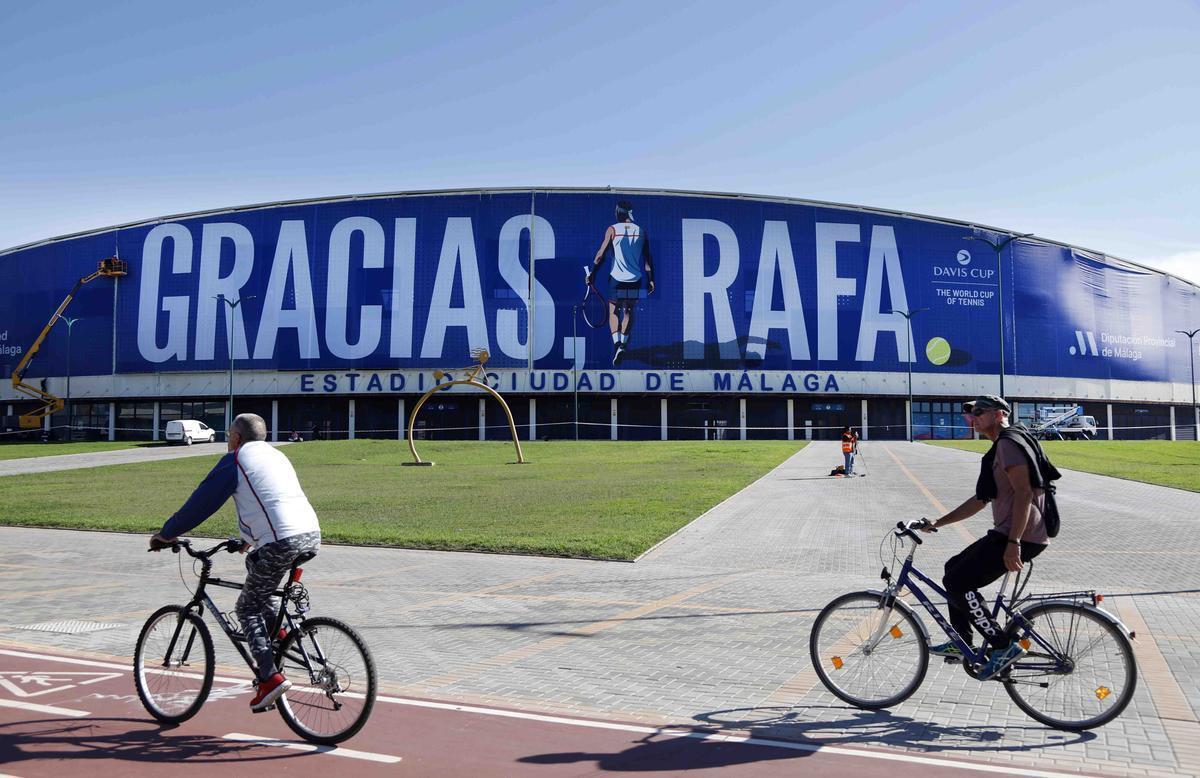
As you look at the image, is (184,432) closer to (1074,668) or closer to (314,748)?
(314,748)

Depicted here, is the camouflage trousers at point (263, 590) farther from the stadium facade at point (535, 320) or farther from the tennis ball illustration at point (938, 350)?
the tennis ball illustration at point (938, 350)

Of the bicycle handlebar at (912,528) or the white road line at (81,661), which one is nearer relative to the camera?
the bicycle handlebar at (912,528)

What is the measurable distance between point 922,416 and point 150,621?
248 ft

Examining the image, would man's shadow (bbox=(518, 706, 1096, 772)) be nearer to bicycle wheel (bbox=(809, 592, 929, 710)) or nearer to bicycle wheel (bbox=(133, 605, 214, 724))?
bicycle wheel (bbox=(809, 592, 929, 710))

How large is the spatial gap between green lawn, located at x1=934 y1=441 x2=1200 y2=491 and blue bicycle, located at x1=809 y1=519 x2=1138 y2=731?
74.5 ft

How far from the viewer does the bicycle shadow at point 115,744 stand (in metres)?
5.36

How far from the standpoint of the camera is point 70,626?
8.98 metres

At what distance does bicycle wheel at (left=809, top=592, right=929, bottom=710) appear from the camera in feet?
20.5

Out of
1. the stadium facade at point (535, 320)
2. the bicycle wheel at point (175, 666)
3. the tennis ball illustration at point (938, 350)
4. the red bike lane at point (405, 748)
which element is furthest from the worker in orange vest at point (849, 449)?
the tennis ball illustration at point (938, 350)

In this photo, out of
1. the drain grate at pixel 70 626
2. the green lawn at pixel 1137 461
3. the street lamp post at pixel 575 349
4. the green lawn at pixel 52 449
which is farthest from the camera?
the street lamp post at pixel 575 349

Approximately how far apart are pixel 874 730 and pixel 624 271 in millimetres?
67114

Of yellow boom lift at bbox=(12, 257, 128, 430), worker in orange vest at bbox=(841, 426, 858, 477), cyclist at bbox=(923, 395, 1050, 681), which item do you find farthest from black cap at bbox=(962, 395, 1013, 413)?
yellow boom lift at bbox=(12, 257, 128, 430)

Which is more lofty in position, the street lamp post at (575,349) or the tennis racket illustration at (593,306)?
the tennis racket illustration at (593,306)

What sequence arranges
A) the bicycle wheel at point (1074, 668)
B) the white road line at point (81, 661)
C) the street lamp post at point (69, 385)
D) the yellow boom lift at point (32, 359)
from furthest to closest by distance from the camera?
1. the yellow boom lift at point (32, 359)
2. the street lamp post at point (69, 385)
3. the white road line at point (81, 661)
4. the bicycle wheel at point (1074, 668)
